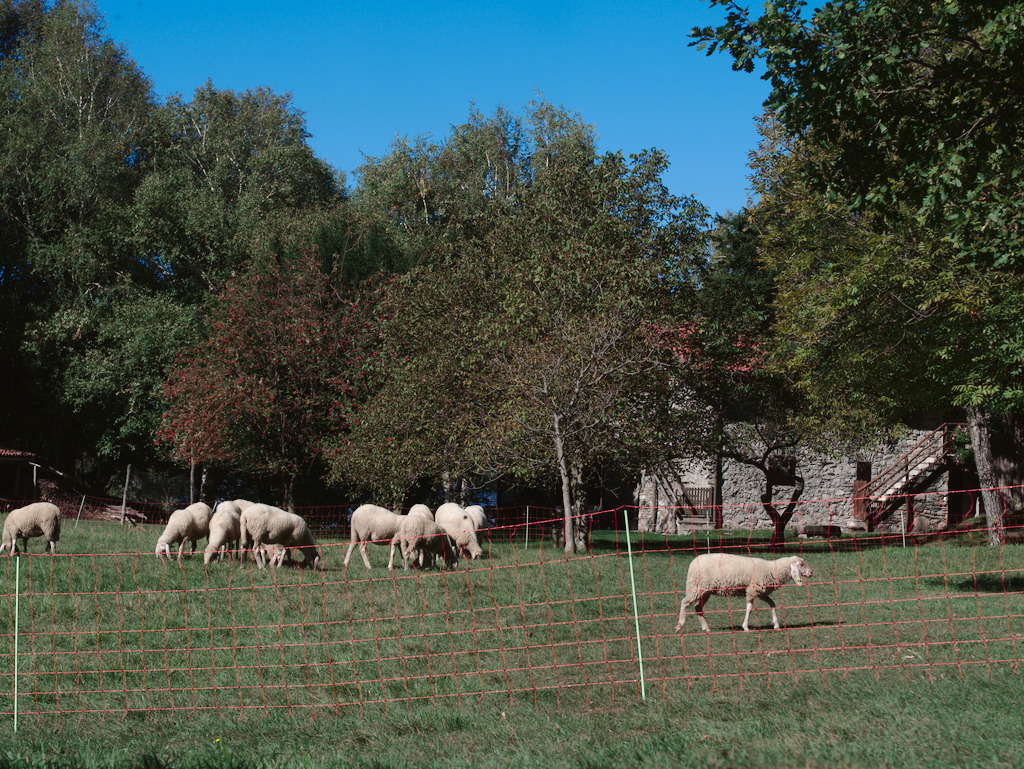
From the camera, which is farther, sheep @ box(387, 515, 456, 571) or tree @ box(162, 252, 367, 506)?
tree @ box(162, 252, 367, 506)

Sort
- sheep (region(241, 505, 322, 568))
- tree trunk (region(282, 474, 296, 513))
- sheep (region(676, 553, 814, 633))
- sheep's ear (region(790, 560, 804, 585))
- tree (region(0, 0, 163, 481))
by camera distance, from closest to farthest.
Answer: sheep (region(676, 553, 814, 633)) < sheep's ear (region(790, 560, 804, 585)) < sheep (region(241, 505, 322, 568)) < tree trunk (region(282, 474, 296, 513)) < tree (region(0, 0, 163, 481))

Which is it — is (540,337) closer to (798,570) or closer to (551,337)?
(551,337)

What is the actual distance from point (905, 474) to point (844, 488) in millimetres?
3416

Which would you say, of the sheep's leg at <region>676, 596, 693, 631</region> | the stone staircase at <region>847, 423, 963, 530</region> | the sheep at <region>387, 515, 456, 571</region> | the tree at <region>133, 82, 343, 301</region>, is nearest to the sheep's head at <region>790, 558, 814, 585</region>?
the sheep's leg at <region>676, 596, 693, 631</region>

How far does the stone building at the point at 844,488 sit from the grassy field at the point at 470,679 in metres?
19.0

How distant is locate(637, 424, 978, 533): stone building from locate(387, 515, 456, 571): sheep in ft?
47.6

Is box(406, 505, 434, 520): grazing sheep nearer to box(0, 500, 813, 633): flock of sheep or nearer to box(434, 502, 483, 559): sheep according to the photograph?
box(0, 500, 813, 633): flock of sheep

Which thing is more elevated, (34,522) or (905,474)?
(905,474)

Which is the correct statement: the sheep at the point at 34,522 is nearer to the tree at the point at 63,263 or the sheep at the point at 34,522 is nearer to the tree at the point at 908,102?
the tree at the point at 908,102

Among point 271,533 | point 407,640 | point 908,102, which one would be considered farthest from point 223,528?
point 908,102

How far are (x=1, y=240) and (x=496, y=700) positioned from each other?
3508 cm

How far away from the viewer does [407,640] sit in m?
10.5

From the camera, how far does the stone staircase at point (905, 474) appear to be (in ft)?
106

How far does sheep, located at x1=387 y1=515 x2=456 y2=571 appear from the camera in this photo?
16.7m
